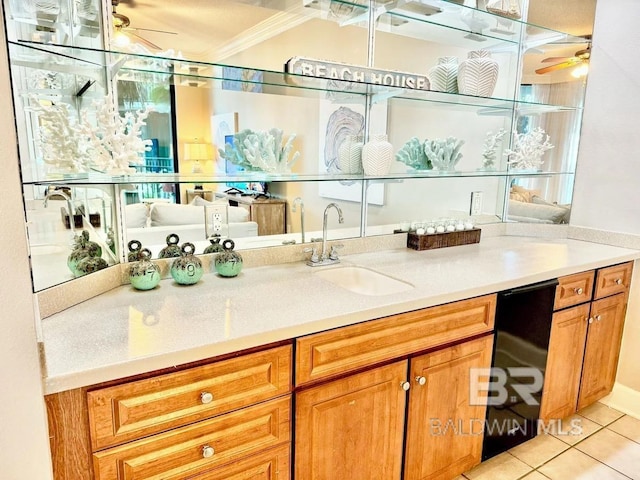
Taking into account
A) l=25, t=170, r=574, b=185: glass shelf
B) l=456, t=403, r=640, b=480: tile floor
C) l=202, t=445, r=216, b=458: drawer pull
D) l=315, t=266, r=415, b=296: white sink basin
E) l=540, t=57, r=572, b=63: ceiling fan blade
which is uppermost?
l=540, t=57, r=572, b=63: ceiling fan blade

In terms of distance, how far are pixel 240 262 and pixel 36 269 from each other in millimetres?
705

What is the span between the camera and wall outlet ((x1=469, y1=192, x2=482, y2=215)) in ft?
9.24

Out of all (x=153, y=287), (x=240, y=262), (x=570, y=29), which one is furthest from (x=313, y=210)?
(x=570, y=29)

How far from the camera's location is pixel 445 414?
174cm

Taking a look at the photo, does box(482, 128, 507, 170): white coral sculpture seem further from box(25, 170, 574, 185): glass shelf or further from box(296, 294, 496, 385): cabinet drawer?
box(296, 294, 496, 385): cabinet drawer

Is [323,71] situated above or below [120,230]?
above

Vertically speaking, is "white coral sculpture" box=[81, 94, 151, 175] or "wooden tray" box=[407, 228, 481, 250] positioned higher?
"white coral sculpture" box=[81, 94, 151, 175]

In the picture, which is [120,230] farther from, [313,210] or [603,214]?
[603,214]

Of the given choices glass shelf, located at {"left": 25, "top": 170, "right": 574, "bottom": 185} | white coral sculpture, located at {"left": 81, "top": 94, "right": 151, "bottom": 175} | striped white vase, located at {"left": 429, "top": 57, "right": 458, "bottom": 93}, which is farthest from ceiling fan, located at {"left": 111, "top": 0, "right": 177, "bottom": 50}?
striped white vase, located at {"left": 429, "top": 57, "right": 458, "bottom": 93}

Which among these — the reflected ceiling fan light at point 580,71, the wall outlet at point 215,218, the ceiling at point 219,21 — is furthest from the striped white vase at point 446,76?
the wall outlet at point 215,218

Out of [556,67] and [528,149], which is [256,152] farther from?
[556,67]

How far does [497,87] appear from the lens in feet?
9.11

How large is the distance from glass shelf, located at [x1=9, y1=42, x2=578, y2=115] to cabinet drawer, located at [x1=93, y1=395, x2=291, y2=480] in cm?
109

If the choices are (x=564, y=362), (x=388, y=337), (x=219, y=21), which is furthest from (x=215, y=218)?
(x=564, y=362)
